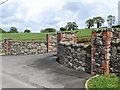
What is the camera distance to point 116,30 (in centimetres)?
925

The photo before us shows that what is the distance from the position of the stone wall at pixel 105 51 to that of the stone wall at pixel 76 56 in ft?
2.04

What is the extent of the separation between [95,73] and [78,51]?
1.89 metres

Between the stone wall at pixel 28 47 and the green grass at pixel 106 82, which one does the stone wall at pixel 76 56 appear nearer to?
the green grass at pixel 106 82

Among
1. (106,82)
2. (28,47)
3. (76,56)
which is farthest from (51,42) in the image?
(106,82)

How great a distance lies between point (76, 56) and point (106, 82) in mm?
3448

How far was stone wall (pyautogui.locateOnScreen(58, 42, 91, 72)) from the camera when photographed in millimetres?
9805

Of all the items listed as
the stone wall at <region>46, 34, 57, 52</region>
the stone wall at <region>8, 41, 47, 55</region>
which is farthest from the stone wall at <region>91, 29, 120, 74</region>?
the stone wall at <region>8, 41, 47, 55</region>

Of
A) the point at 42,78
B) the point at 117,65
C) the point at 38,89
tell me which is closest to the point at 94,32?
the point at 117,65

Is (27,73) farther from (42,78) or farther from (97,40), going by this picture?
(97,40)

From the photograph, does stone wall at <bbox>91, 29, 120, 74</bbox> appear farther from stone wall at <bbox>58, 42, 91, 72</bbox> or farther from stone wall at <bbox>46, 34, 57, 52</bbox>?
stone wall at <bbox>46, 34, 57, 52</bbox>

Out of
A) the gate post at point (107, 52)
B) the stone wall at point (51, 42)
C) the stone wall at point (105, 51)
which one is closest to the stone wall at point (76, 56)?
the stone wall at point (105, 51)

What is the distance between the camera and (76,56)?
34.7 ft

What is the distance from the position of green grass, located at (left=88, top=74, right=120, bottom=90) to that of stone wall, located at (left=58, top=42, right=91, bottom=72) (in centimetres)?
178

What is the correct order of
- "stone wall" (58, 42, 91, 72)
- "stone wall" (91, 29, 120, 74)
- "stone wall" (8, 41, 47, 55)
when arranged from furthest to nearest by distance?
"stone wall" (8, 41, 47, 55) < "stone wall" (58, 42, 91, 72) < "stone wall" (91, 29, 120, 74)
